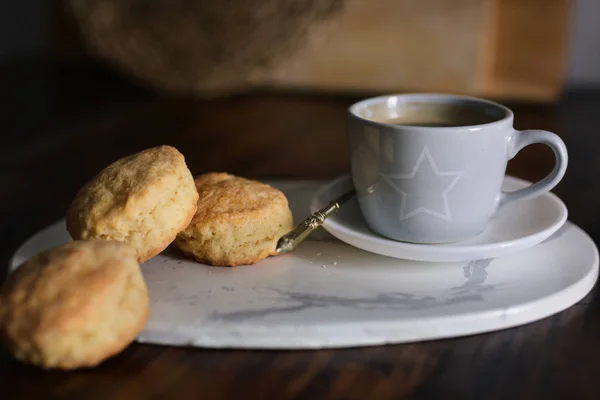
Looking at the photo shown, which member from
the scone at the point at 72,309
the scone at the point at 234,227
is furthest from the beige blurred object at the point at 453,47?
the scone at the point at 72,309

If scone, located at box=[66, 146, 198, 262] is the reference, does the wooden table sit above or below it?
below

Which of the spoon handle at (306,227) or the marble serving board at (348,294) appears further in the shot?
the spoon handle at (306,227)

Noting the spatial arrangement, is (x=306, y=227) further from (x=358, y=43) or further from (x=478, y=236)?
(x=358, y=43)

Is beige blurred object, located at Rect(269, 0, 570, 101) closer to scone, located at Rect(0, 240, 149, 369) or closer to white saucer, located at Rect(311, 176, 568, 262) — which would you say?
white saucer, located at Rect(311, 176, 568, 262)

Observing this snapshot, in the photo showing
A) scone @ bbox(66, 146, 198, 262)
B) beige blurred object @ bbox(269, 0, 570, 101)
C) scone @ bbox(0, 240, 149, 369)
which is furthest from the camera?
beige blurred object @ bbox(269, 0, 570, 101)

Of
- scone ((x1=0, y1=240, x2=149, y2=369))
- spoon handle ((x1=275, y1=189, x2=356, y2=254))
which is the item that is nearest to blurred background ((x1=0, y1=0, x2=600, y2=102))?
spoon handle ((x1=275, y1=189, x2=356, y2=254))

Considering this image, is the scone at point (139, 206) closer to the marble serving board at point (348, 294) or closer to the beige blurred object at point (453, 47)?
the marble serving board at point (348, 294)

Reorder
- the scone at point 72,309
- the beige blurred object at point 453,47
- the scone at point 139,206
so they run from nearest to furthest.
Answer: the scone at point 72,309, the scone at point 139,206, the beige blurred object at point 453,47
